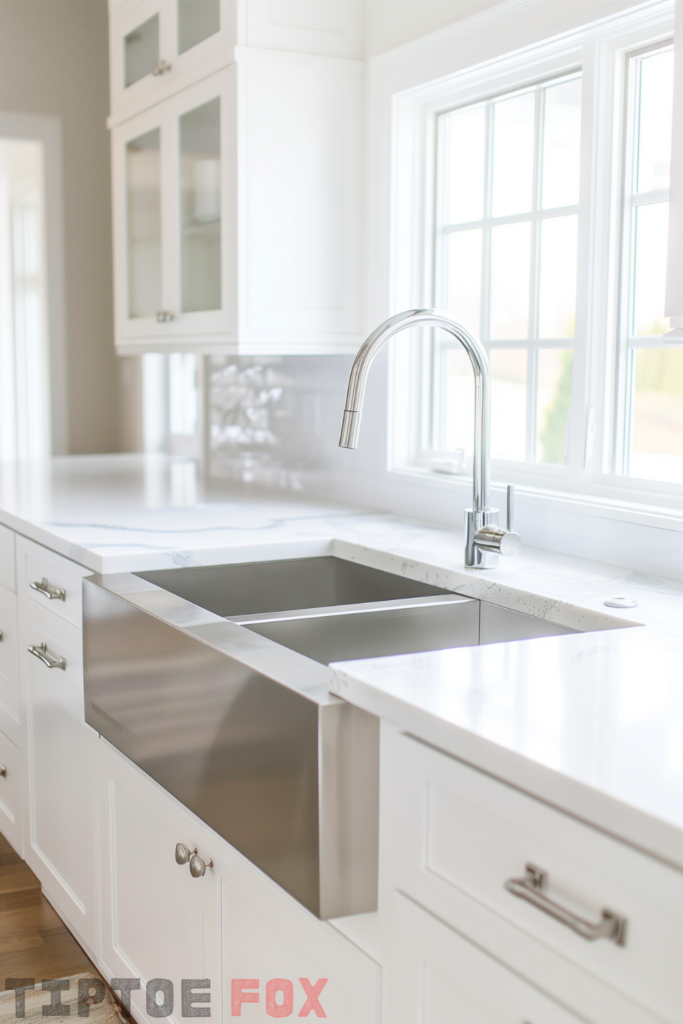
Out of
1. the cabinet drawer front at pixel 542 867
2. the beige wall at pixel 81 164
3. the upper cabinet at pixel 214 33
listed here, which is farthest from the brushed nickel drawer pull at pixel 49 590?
the beige wall at pixel 81 164

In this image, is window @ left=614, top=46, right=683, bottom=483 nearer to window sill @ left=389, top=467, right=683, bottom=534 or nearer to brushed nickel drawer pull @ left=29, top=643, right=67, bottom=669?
window sill @ left=389, top=467, right=683, bottom=534

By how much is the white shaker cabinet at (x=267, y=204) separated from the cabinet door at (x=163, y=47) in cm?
5

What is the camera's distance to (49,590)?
2039 millimetres

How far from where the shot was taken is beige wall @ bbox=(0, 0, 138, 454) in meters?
3.92

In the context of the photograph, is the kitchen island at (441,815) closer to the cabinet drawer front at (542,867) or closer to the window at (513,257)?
the cabinet drawer front at (542,867)

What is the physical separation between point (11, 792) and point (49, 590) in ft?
2.29

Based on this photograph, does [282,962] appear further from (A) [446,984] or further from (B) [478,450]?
(B) [478,450]

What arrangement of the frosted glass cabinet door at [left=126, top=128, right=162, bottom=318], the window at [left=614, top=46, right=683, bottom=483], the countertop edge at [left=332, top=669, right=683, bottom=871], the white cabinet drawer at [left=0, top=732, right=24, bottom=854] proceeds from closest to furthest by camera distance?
the countertop edge at [left=332, top=669, right=683, bottom=871], the window at [left=614, top=46, right=683, bottom=483], the white cabinet drawer at [left=0, top=732, right=24, bottom=854], the frosted glass cabinet door at [left=126, top=128, right=162, bottom=318]

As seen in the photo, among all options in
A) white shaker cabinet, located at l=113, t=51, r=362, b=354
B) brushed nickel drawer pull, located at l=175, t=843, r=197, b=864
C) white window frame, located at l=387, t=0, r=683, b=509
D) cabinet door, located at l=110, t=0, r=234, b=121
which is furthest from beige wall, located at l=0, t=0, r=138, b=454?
brushed nickel drawer pull, located at l=175, t=843, r=197, b=864

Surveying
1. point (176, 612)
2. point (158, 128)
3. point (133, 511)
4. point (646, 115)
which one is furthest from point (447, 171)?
point (176, 612)

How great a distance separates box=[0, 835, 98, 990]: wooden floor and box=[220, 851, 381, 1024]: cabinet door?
0.75 m

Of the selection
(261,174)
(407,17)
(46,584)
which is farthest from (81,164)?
(46,584)

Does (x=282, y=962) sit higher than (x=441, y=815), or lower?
lower

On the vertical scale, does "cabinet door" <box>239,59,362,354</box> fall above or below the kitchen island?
above
